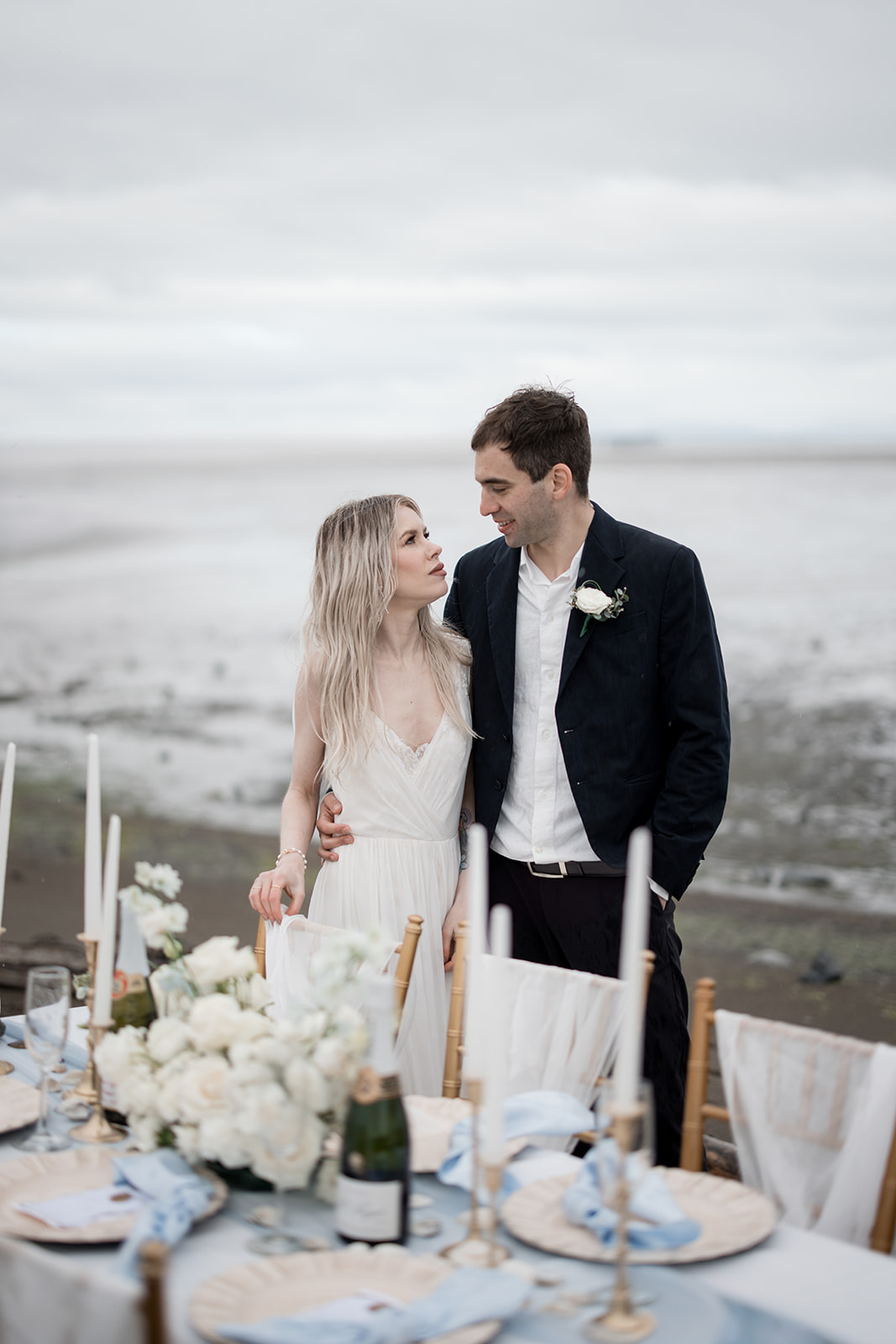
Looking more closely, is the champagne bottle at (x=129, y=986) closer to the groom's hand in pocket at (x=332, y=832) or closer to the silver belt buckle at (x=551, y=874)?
the groom's hand in pocket at (x=332, y=832)

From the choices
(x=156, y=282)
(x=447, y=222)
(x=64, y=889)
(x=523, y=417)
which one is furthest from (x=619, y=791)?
(x=156, y=282)

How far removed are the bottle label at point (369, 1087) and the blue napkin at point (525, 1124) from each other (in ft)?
0.88

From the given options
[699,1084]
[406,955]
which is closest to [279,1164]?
[699,1084]

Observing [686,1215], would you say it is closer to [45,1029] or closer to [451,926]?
[45,1029]

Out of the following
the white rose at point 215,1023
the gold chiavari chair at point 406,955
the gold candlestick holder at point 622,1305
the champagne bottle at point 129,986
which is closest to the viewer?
the gold candlestick holder at point 622,1305

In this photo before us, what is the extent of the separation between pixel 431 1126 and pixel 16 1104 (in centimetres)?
63

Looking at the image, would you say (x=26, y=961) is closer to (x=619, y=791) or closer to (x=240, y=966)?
(x=619, y=791)

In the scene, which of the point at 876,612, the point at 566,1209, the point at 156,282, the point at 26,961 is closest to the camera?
the point at 566,1209

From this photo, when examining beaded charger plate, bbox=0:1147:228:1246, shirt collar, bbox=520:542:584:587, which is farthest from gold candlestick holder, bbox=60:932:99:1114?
shirt collar, bbox=520:542:584:587

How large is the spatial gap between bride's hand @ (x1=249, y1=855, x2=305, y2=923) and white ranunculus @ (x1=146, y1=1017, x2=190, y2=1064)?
81 cm

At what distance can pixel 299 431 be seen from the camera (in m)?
11.1

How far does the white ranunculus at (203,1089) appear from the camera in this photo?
1.45m

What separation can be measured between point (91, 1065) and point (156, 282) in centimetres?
970

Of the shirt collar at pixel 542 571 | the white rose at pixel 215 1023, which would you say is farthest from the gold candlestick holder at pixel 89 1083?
the shirt collar at pixel 542 571
